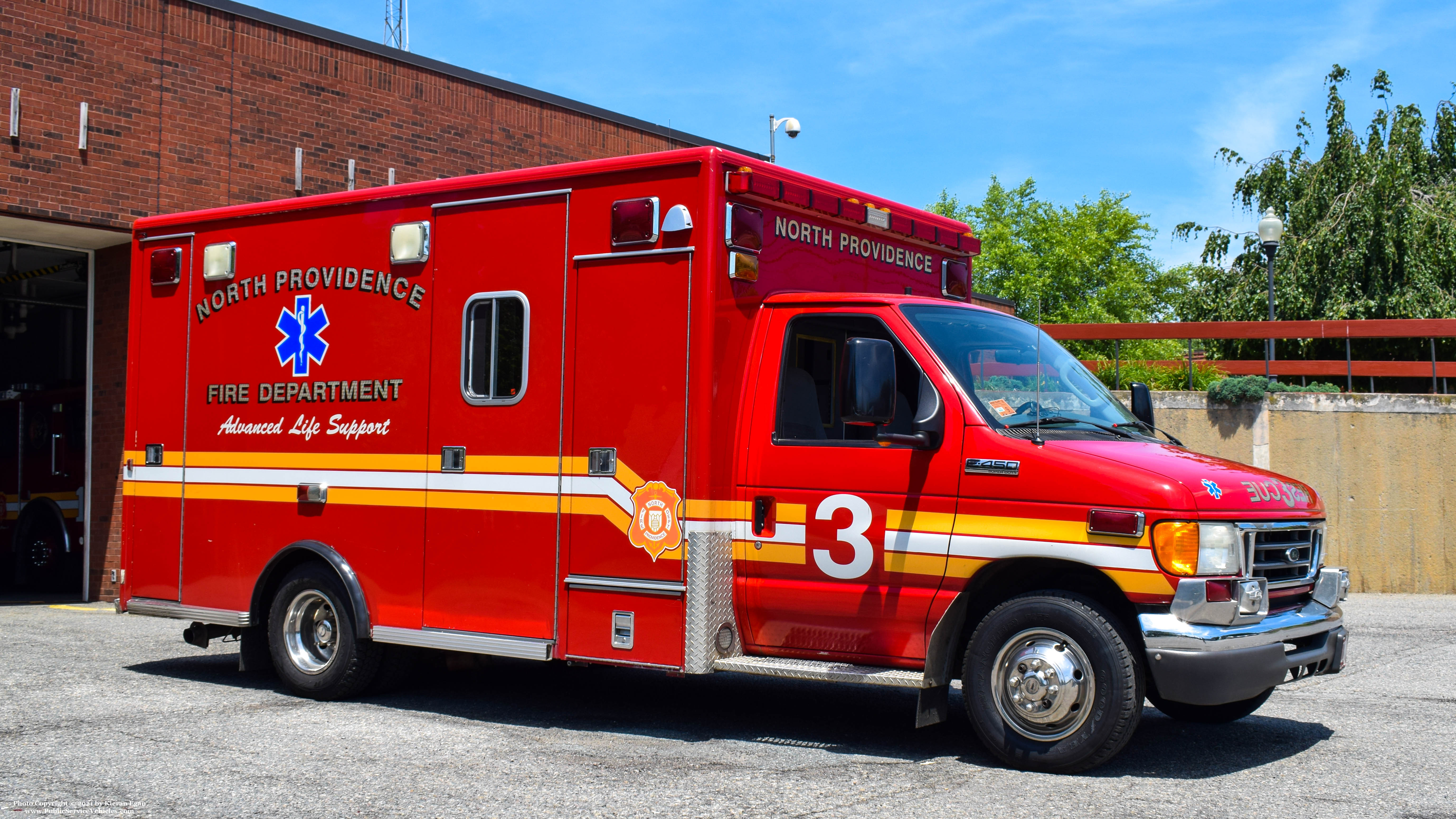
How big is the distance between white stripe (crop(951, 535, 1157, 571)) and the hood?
13.4 inches

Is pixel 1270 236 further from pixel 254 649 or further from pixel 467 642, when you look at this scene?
pixel 254 649

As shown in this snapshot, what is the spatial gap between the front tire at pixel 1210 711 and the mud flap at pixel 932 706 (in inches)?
48.6

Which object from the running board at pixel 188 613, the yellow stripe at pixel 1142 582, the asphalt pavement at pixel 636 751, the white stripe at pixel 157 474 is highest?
the white stripe at pixel 157 474

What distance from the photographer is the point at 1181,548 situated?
224 inches

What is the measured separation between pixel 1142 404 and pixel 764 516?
2342 millimetres

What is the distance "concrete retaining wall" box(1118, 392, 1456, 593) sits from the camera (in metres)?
15.3

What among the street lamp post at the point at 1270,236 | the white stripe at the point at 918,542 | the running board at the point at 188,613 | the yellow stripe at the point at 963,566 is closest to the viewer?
the yellow stripe at the point at 963,566

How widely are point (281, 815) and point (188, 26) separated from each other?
1135 centimetres

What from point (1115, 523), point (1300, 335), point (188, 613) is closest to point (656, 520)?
point (1115, 523)

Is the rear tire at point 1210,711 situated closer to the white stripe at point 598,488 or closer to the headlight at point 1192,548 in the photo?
the headlight at point 1192,548

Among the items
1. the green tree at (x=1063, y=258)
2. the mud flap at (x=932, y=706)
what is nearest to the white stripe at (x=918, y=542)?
the mud flap at (x=932, y=706)

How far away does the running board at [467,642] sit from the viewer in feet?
23.4

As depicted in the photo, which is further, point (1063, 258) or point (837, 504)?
point (1063, 258)

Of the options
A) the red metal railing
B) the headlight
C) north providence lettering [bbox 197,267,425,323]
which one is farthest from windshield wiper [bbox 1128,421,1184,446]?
the red metal railing
